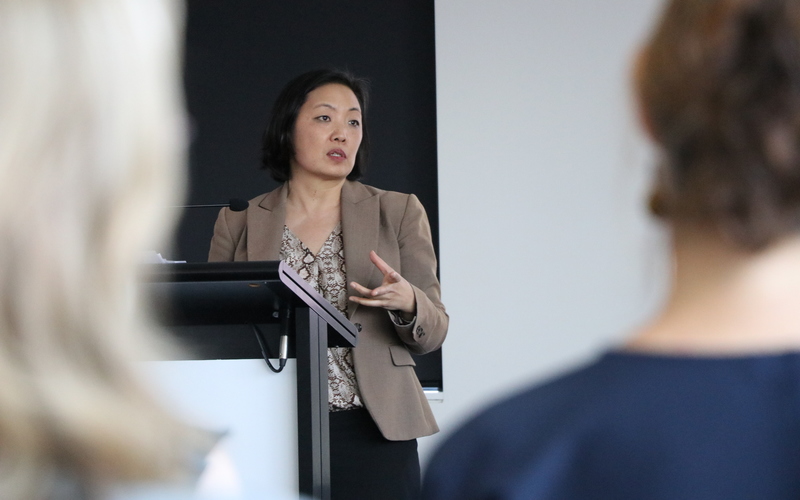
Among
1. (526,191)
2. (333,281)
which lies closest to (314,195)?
(333,281)

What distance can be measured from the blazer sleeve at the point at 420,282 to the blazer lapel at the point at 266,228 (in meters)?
0.39

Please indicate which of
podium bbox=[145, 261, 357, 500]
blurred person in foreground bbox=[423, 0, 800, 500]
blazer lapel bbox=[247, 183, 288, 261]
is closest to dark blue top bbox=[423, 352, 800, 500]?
blurred person in foreground bbox=[423, 0, 800, 500]

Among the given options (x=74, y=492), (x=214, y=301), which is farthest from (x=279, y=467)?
(x=74, y=492)

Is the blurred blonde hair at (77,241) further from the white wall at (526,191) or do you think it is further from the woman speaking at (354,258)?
the white wall at (526,191)

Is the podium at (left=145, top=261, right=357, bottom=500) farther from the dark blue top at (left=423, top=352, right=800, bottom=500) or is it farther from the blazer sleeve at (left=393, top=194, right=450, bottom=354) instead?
the dark blue top at (left=423, top=352, right=800, bottom=500)

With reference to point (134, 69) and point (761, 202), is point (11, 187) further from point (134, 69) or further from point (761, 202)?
point (761, 202)

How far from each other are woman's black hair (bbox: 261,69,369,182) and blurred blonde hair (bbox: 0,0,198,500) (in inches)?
97.5

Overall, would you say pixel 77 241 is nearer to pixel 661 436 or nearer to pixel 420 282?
pixel 661 436

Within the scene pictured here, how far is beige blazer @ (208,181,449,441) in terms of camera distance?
2.53m

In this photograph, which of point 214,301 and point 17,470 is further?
point 214,301

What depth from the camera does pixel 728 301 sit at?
0.58 m

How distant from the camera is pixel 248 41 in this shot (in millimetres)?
4875

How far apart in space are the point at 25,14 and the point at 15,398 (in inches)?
9.5

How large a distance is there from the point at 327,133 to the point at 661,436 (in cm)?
249
